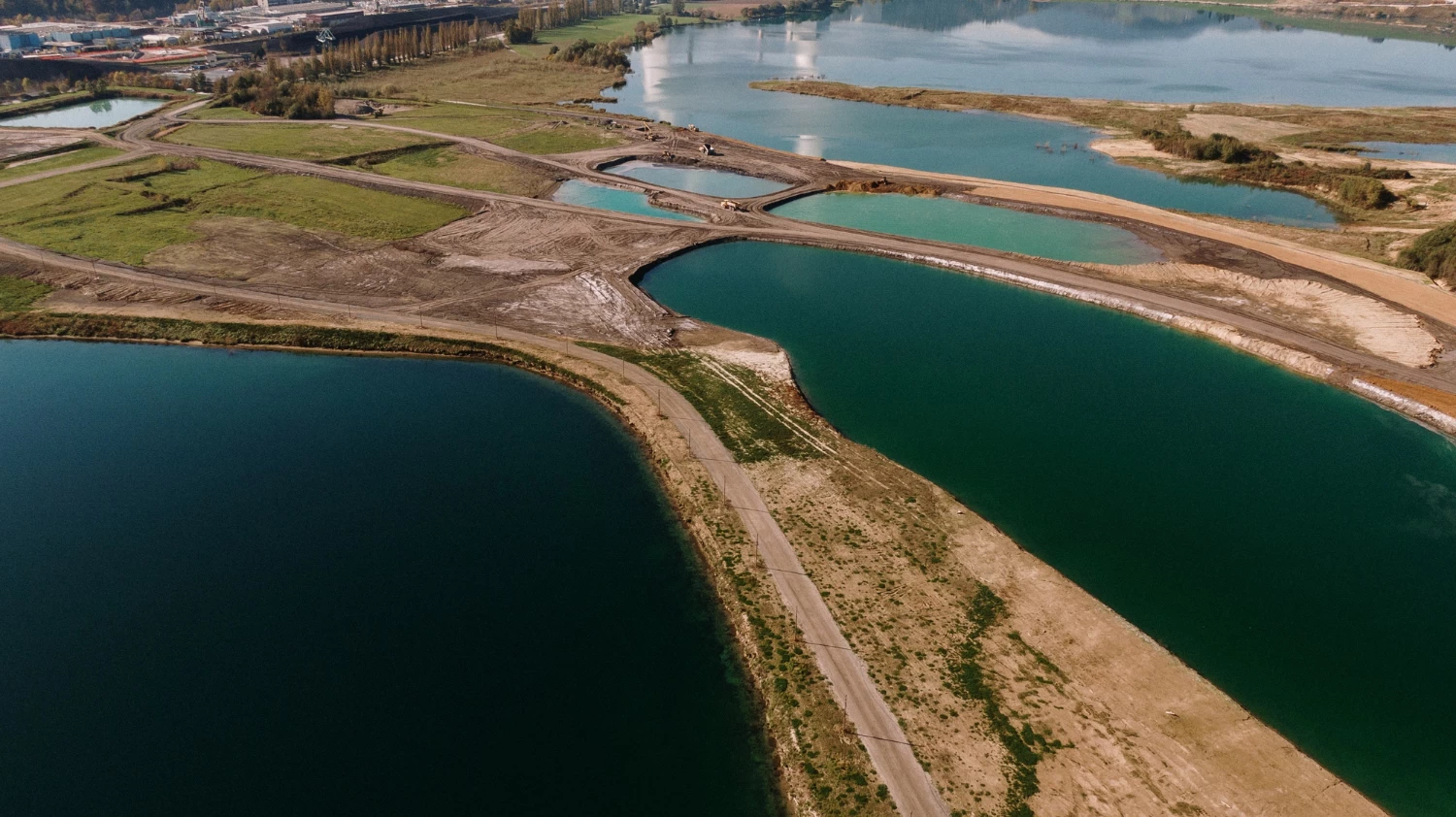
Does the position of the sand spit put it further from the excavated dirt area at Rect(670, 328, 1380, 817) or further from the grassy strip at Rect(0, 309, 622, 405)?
the grassy strip at Rect(0, 309, 622, 405)

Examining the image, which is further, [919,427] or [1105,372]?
[1105,372]

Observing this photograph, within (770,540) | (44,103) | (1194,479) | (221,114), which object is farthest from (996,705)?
(44,103)

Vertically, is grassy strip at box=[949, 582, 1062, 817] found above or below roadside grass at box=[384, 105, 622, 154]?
below

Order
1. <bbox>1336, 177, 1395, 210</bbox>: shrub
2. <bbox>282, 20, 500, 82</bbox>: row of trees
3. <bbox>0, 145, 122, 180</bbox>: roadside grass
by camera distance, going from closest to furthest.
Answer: <bbox>1336, 177, 1395, 210</bbox>: shrub → <bbox>0, 145, 122, 180</bbox>: roadside grass → <bbox>282, 20, 500, 82</bbox>: row of trees

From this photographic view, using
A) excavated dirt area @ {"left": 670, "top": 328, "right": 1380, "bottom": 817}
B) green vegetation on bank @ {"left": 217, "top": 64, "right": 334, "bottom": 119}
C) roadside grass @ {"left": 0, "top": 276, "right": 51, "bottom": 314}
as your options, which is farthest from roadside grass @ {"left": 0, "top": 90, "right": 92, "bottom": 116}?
excavated dirt area @ {"left": 670, "top": 328, "right": 1380, "bottom": 817}

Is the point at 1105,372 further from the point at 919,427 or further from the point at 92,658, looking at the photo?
the point at 92,658

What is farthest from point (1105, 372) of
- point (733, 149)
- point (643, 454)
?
point (733, 149)
